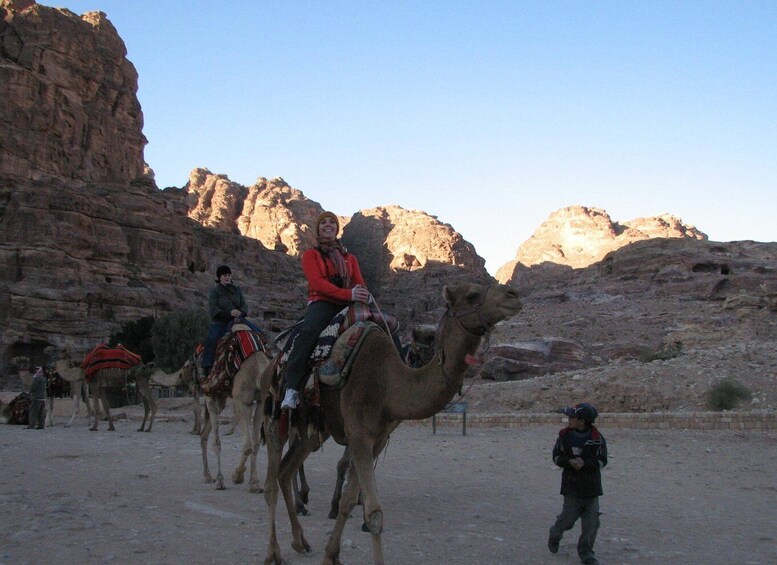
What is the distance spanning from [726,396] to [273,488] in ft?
64.4

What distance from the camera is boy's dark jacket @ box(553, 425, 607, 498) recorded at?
6.39 meters

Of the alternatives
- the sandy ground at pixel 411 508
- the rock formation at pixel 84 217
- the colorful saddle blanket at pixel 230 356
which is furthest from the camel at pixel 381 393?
the rock formation at pixel 84 217

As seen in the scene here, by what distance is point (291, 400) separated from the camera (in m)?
6.27

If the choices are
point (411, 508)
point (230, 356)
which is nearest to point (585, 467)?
point (411, 508)

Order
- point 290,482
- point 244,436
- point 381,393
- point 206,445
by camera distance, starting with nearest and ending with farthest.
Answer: point 381,393, point 290,482, point 244,436, point 206,445

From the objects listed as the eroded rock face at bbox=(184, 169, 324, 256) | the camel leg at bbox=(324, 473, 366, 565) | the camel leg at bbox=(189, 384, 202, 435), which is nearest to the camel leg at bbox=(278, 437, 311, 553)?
the camel leg at bbox=(324, 473, 366, 565)

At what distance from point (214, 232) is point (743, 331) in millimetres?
72723

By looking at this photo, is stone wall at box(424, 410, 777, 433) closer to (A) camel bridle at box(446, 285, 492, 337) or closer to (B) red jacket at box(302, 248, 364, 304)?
(B) red jacket at box(302, 248, 364, 304)

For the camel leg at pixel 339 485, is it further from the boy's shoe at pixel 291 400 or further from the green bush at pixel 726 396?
the green bush at pixel 726 396

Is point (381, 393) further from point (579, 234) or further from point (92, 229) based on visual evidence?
point (579, 234)

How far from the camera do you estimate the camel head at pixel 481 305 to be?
5266mm

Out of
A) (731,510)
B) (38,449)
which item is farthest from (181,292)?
(731,510)

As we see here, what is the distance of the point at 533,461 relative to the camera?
44.3 ft

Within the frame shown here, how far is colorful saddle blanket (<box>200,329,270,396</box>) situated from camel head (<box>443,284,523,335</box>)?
5.41m
